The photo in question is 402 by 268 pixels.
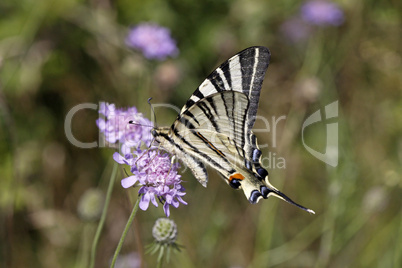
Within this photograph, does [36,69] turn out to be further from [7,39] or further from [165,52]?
[165,52]

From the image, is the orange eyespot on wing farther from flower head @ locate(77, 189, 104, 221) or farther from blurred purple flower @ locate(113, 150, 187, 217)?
flower head @ locate(77, 189, 104, 221)

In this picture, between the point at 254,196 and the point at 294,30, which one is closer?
the point at 254,196

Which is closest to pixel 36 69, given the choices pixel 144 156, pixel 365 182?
pixel 144 156

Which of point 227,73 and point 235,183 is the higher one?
point 227,73

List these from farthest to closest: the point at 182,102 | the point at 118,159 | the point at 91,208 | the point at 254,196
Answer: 1. the point at 182,102
2. the point at 91,208
3. the point at 254,196
4. the point at 118,159

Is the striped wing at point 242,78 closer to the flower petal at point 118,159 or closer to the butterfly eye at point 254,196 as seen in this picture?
the butterfly eye at point 254,196

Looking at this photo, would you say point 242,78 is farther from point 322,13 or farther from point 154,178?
point 322,13

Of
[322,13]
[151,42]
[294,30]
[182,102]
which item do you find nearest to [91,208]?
[151,42]
